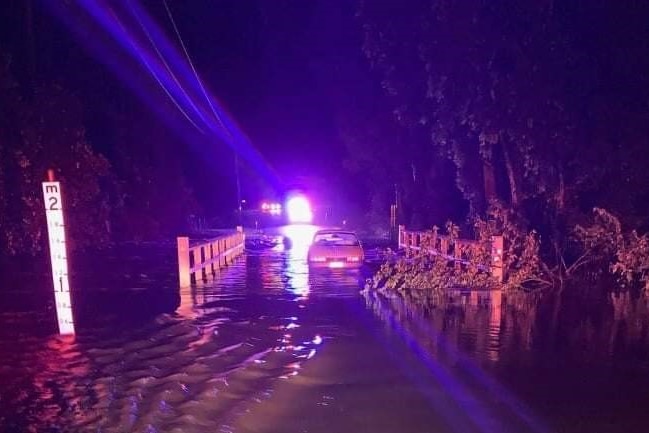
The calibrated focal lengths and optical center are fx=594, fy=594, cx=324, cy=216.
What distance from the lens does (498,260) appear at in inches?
572

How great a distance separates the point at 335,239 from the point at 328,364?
10769mm

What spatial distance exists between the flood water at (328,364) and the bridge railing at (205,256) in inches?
56.4

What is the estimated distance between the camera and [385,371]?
7750 millimetres

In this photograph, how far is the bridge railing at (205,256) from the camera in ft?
48.9

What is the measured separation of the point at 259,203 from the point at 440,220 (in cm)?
5085

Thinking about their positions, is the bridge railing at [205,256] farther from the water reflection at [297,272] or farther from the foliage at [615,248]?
the foliage at [615,248]

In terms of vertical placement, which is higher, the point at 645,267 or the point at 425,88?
the point at 425,88

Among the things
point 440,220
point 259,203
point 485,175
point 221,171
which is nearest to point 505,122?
point 485,175

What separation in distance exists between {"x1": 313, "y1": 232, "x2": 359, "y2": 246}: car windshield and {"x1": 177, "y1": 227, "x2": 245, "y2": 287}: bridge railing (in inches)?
129

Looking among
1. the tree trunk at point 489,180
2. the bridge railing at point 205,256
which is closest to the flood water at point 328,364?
the bridge railing at point 205,256

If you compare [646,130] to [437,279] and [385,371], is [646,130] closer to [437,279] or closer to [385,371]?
[437,279]

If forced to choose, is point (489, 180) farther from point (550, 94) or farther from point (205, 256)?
point (205, 256)

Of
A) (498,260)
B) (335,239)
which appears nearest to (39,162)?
(335,239)

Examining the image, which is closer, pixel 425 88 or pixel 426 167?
pixel 425 88
